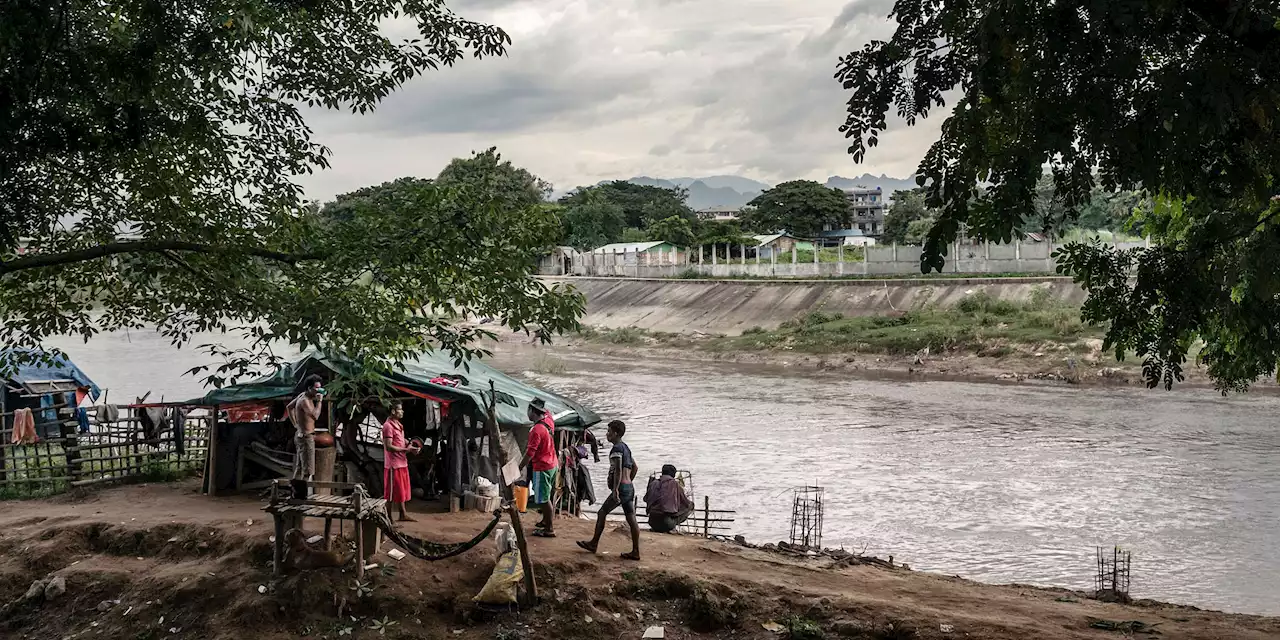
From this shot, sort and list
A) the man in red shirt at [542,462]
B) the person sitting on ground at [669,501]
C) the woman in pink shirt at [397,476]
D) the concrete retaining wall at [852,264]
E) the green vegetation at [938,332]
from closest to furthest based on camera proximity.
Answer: the man in red shirt at [542,462], the woman in pink shirt at [397,476], the person sitting on ground at [669,501], the green vegetation at [938,332], the concrete retaining wall at [852,264]

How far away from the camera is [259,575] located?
10305 mm

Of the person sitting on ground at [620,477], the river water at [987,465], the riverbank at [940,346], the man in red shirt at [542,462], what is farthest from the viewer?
the riverbank at [940,346]

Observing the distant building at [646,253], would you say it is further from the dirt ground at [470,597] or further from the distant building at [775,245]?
the dirt ground at [470,597]

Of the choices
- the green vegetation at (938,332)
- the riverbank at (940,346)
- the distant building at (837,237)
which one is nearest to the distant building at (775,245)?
the distant building at (837,237)

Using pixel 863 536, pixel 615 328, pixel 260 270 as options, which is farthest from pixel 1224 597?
pixel 615 328

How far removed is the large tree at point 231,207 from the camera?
8336mm

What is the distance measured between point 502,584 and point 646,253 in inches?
2369

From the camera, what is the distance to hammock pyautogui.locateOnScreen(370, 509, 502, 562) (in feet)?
32.9

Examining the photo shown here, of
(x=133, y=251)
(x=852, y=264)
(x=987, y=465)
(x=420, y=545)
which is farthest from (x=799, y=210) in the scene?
(x=133, y=251)

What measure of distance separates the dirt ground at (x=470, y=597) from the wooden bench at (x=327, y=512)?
22 centimetres

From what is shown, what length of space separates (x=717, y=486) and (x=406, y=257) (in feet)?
43.0

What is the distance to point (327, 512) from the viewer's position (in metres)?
9.79

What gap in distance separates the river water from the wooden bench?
312 inches

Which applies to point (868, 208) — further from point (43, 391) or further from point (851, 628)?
point (851, 628)
